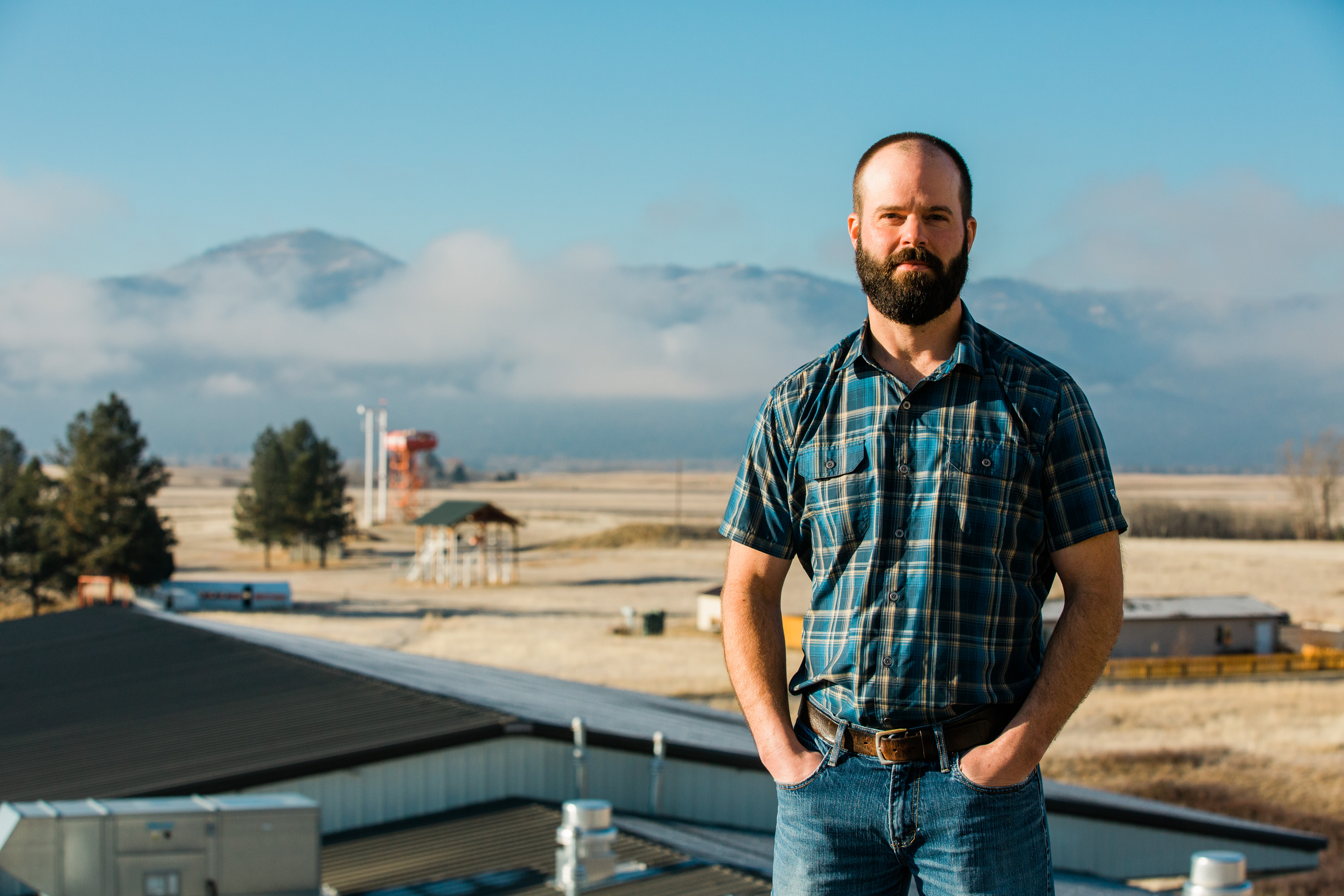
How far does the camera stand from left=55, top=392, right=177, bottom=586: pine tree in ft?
201

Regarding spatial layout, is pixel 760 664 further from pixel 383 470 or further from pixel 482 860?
pixel 383 470

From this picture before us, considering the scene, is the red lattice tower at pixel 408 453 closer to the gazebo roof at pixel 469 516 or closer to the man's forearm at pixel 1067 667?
the gazebo roof at pixel 469 516

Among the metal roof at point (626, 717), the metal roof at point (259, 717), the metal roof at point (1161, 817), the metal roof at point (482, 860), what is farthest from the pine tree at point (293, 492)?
the metal roof at point (482, 860)

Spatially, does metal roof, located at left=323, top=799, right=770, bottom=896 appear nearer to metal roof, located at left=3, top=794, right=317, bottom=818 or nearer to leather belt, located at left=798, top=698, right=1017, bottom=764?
metal roof, located at left=3, top=794, right=317, bottom=818

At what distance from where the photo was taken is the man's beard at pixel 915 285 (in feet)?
10.5

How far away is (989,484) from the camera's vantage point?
3064mm

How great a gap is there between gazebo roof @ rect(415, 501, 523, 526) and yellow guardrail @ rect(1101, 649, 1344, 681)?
128 feet

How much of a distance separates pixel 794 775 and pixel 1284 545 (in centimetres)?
12982

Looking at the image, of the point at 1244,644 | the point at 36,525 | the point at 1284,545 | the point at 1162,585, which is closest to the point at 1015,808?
the point at 1244,644

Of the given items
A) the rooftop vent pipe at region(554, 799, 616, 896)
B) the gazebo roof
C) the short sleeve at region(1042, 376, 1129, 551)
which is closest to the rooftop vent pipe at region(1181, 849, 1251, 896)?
the rooftop vent pipe at region(554, 799, 616, 896)

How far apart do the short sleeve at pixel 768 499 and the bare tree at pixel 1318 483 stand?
14086cm

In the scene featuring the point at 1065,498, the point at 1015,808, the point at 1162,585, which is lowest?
the point at 1162,585

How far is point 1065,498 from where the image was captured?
3.09 m

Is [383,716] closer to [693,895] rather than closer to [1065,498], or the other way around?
[693,895]
